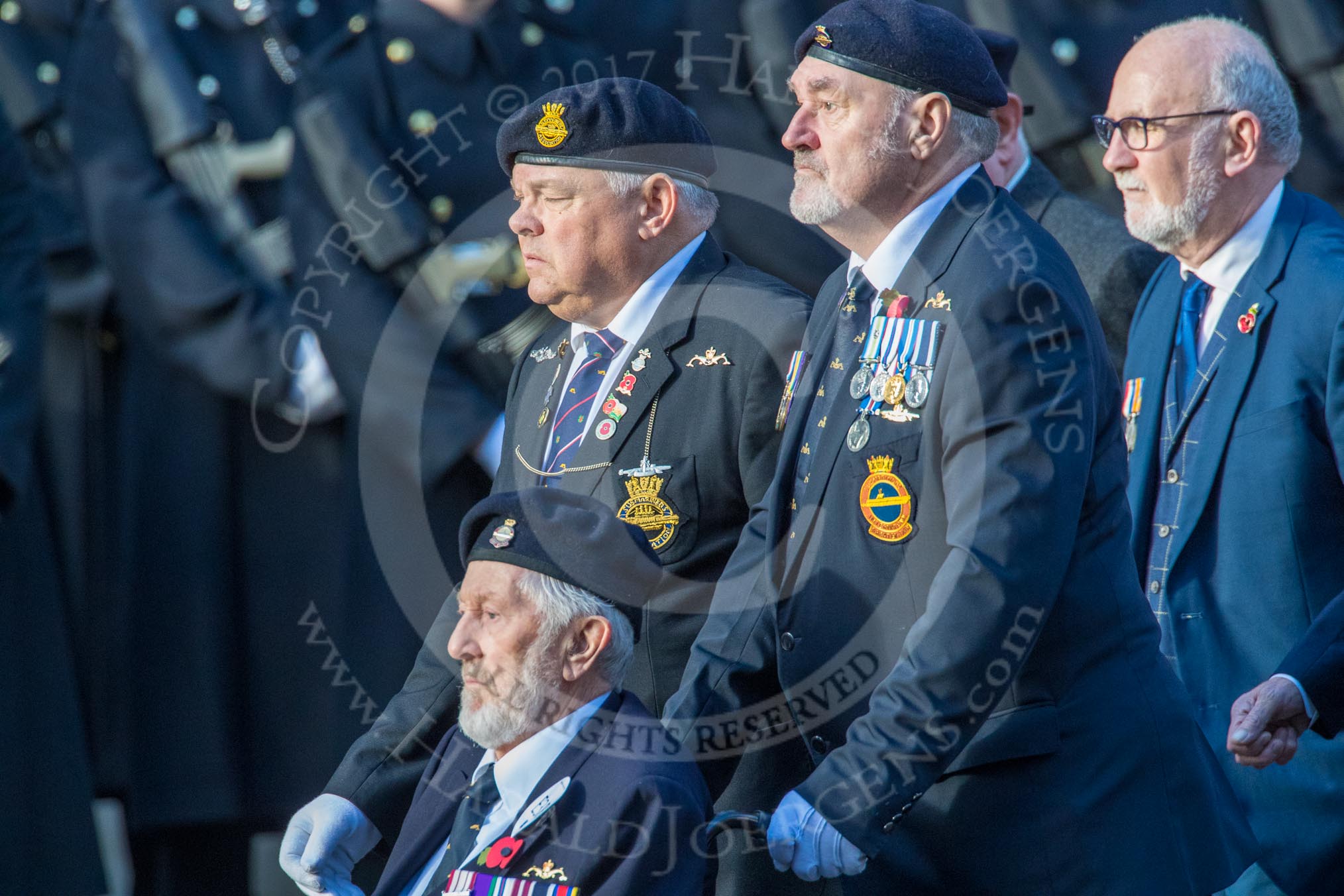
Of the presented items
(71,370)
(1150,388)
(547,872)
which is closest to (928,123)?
(1150,388)

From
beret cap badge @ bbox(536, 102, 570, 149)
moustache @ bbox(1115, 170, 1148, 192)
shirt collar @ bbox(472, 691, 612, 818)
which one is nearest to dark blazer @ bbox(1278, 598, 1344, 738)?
moustache @ bbox(1115, 170, 1148, 192)

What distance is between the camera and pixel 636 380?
3691mm

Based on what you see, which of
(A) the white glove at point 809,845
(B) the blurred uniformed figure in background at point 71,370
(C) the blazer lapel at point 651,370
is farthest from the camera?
(B) the blurred uniformed figure in background at point 71,370

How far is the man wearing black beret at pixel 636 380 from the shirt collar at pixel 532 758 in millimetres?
406

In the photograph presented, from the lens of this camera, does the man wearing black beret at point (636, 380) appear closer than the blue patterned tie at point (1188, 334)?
Yes

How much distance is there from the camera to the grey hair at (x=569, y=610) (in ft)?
10.5

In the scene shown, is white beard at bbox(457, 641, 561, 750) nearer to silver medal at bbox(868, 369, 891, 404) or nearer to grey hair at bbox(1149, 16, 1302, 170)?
silver medal at bbox(868, 369, 891, 404)

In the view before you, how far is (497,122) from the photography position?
5.16 meters

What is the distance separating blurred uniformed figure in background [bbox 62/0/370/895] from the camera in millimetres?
5406

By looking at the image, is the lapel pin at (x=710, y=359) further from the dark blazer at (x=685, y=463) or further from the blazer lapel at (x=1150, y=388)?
the blazer lapel at (x=1150, y=388)

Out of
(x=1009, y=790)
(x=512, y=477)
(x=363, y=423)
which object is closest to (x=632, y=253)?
(x=512, y=477)

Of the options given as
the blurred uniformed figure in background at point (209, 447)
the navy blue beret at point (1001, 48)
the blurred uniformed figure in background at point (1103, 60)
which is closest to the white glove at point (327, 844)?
the blurred uniformed figure in background at point (209, 447)

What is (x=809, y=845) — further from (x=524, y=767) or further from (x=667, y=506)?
(x=667, y=506)

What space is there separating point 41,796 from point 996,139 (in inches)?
122
